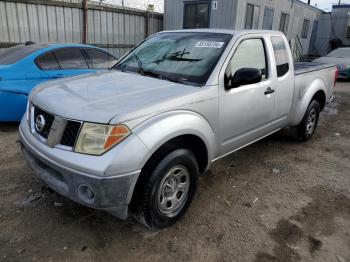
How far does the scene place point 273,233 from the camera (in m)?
2.91

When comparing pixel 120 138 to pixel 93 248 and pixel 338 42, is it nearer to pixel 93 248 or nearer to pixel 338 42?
pixel 93 248

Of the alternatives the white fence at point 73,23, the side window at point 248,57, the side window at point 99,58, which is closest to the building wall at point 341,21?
the white fence at point 73,23

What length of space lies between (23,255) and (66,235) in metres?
0.37

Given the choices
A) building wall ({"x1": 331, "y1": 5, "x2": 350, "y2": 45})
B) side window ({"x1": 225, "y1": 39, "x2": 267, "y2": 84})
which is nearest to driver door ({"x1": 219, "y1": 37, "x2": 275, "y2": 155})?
side window ({"x1": 225, "y1": 39, "x2": 267, "y2": 84})

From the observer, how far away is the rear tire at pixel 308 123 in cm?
506

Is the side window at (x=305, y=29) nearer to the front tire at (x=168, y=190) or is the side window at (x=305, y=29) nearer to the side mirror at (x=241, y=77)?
the side mirror at (x=241, y=77)

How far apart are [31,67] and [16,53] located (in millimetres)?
543

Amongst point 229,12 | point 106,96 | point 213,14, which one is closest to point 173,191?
point 106,96

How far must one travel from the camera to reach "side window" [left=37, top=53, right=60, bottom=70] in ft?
17.8

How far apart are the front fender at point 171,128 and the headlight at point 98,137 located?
0.41ft

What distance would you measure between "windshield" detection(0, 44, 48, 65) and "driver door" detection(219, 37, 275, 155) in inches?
153

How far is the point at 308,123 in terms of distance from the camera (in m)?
5.27

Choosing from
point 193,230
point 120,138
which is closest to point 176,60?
point 120,138

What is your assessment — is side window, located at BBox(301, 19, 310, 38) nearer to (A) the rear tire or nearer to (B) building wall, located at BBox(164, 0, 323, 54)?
(B) building wall, located at BBox(164, 0, 323, 54)
